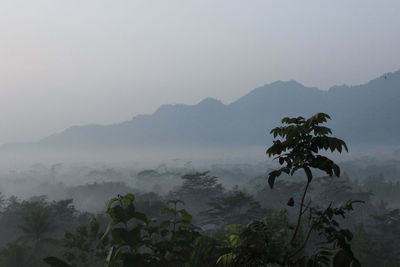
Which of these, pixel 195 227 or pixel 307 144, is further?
pixel 195 227

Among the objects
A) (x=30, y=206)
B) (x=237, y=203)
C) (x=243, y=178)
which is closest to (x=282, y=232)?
(x=237, y=203)

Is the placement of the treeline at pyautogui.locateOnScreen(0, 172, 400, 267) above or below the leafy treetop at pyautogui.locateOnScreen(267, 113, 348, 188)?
below

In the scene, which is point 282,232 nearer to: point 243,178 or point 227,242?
Result: point 227,242

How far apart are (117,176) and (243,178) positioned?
2877 inches

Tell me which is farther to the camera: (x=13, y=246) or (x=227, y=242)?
(x=13, y=246)

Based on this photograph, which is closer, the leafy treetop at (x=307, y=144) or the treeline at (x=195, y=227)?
the leafy treetop at (x=307, y=144)

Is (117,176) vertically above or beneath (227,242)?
beneath

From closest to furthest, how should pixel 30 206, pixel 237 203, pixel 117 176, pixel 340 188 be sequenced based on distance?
1. pixel 237 203
2. pixel 30 206
3. pixel 340 188
4. pixel 117 176

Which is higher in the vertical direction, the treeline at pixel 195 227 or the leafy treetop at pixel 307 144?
the leafy treetop at pixel 307 144

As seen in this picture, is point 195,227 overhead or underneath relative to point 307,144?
underneath

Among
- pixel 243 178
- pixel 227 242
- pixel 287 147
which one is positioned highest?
pixel 287 147

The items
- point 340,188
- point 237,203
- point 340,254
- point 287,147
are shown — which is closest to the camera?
point 340,254

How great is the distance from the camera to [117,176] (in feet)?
651

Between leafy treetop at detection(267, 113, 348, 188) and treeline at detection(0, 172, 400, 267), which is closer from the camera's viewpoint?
leafy treetop at detection(267, 113, 348, 188)
